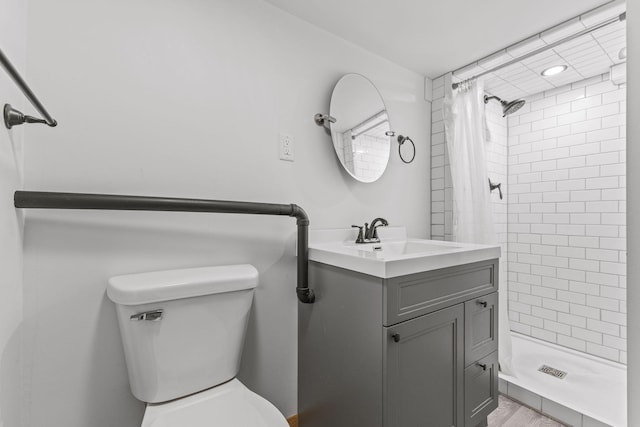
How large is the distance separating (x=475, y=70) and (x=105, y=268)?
236 cm


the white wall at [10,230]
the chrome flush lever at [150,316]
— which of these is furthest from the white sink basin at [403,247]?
the white wall at [10,230]

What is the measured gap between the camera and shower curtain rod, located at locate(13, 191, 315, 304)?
2.72 feet

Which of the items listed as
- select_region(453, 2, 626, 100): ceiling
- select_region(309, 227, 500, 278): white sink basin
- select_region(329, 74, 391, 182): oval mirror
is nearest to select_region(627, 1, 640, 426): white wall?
select_region(309, 227, 500, 278): white sink basin

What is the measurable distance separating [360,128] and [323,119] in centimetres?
26

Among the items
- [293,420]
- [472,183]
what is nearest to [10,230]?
[293,420]

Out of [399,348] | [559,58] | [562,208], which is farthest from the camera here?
[562,208]

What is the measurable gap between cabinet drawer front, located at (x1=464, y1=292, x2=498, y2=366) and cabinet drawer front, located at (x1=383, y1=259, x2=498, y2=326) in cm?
5

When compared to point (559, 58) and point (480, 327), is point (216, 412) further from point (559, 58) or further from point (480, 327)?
point (559, 58)

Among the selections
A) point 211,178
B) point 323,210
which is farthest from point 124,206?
point 323,210

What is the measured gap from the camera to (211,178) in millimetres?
1226

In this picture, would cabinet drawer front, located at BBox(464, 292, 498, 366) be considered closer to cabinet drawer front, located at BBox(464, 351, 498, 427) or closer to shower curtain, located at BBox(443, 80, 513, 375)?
cabinet drawer front, located at BBox(464, 351, 498, 427)

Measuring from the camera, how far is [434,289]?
1.14 meters

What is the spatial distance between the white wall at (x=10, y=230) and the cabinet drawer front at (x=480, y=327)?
5.11 ft

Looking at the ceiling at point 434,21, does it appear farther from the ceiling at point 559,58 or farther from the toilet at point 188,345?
the toilet at point 188,345
